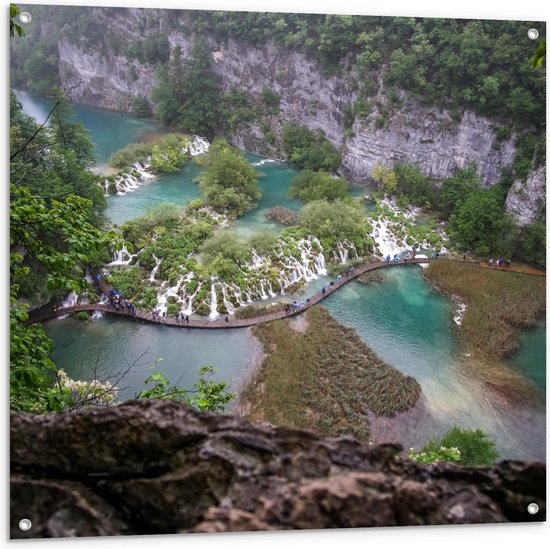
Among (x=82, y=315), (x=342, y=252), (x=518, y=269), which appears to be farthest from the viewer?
(x=342, y=252)

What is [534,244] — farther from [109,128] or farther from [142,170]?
[109,128]

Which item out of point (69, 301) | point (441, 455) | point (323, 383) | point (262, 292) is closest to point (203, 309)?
point (262, 292)

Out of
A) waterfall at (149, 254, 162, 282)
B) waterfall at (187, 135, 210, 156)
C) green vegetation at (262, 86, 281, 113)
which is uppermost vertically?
green vegetation at (262, 86, 281, 113)

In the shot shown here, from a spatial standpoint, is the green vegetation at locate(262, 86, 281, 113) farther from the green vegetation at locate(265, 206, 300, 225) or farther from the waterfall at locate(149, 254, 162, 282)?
the waterfall at locate(149, 254, 162, 282)

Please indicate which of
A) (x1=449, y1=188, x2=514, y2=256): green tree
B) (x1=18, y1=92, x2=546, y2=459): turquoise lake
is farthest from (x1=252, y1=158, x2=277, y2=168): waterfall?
(x1=449, y1=188, x2=514, y2=256): green tree

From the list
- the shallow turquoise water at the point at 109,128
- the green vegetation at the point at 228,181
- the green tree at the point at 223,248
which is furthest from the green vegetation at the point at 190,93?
the green tree at the point at 223,248

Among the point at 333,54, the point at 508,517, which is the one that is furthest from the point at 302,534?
the point at 333,54

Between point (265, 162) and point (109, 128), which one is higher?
point (109, 128)
